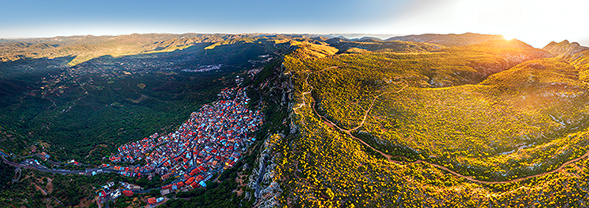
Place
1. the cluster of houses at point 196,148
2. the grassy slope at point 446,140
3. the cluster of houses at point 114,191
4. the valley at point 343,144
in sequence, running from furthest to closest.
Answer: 1. the cluster of houses at point 196,148
2. the cluster of houses at point 114,191
3. the valley at point 343,144
4. the grassy slope at point 446,140

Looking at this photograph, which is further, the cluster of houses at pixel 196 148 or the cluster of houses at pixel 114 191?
the cluster of houses at pixel 196 148

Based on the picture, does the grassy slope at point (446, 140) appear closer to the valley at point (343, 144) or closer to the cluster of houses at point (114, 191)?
the valley at point (343, 144)

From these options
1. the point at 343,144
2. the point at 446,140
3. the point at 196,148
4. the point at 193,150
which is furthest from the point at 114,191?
the point at 446,140

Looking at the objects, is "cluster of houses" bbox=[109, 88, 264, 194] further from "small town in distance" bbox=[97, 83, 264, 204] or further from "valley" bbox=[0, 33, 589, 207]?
"valley" bbox=[0, 33, 589, 207]

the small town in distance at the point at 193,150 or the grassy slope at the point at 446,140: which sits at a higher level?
the grassy slope at the point at 446,140

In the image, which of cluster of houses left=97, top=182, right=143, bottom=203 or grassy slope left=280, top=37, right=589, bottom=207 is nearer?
grassy slope left=280, top=37, right=589, bottom=207

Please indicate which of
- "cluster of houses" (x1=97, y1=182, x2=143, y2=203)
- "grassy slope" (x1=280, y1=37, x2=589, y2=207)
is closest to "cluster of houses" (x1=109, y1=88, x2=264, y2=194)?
"cluster of houses" (x1=97, y1=182, x2=143, y2=203)

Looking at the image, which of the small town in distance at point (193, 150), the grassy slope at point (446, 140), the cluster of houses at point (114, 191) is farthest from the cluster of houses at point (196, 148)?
the grassy slope at point (446, 140)

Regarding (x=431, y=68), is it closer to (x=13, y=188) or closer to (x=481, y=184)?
(x=481, y=184)
